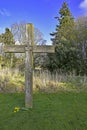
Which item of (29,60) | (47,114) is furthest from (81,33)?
(47,114)

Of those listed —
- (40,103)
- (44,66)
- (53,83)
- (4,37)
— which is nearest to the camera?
(40,103)

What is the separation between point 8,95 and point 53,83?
199cm

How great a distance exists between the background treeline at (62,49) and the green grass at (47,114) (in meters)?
A: 4.93

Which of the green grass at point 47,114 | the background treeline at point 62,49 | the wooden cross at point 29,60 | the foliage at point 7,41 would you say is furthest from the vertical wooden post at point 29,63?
the foliage at point 7,41

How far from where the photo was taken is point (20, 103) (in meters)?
5.58

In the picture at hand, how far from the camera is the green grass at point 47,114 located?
4.18m

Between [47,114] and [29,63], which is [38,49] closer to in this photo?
[29,63]

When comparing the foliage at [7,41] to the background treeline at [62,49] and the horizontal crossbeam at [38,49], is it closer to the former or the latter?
the background treeline at [62,49]

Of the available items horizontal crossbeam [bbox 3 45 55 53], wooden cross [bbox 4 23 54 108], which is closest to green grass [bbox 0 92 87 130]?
wooden cross [bbox 4 23 54 108]

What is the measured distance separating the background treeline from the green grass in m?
4.93

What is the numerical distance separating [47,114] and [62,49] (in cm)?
983

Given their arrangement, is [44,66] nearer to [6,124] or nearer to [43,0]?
[43,0]

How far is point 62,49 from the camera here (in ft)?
46.8

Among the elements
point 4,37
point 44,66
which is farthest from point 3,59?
point 44,66
